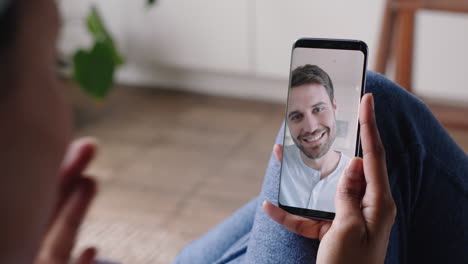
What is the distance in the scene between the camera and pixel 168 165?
1.84 m

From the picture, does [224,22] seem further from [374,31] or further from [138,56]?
[374,31]

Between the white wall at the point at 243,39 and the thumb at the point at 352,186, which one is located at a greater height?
the thumb at the point at 352,186

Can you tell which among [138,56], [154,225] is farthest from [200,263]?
[138,56]

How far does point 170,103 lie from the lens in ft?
7.55

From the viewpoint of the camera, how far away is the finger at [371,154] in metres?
0.50

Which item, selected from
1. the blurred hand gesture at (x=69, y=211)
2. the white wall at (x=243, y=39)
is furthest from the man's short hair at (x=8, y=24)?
the white wall at (x=243, y=39)

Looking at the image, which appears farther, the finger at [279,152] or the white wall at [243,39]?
the white wall at [243,39]

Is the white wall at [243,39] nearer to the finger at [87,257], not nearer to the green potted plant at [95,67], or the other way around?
the green potted plant at [95,67]

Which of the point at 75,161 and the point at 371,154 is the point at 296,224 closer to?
the point at 371,154


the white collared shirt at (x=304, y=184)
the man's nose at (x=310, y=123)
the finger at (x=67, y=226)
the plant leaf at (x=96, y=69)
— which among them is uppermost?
the finger at (x=67, y=226)

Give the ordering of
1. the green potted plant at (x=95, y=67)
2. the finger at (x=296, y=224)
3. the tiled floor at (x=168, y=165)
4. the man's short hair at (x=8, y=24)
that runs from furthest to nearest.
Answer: the green potted plant at (x=95, y=67), the tiled floor at (x=168, y=165), the finger at (x=296, y=224), the man's short hair at (x=8, y=24)

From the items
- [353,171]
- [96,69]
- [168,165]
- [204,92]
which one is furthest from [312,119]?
[204,92]

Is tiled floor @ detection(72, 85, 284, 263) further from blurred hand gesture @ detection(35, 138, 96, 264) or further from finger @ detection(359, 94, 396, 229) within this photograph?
blurred hand gesture @ detection(35, 138, 96, 264)

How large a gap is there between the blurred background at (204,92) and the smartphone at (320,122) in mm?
840
